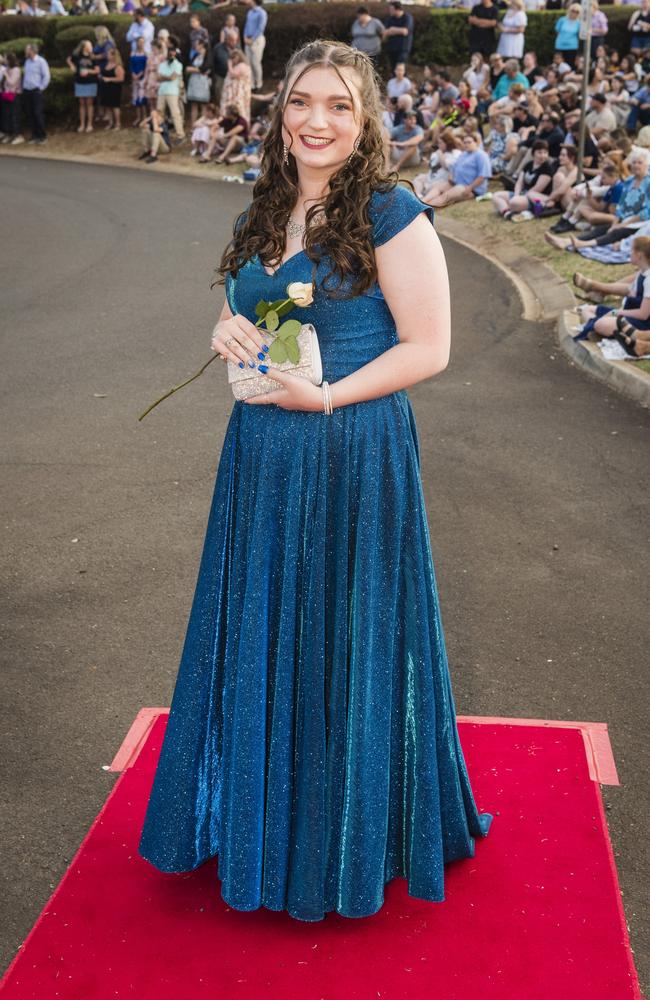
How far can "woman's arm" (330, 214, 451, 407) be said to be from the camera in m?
2.96

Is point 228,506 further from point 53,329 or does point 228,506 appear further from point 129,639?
point 53,329

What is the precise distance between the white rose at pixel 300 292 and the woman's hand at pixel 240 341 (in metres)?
0.17

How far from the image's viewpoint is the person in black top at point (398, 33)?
24.2 m

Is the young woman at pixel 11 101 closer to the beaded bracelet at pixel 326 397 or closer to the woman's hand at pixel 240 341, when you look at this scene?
the woman's hand at pixel 240 341

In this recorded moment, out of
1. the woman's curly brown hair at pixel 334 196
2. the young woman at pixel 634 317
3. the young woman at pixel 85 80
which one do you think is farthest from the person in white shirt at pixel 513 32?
the woman's curly brown hair at pixel 334 196

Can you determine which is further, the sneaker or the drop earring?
the sneaker

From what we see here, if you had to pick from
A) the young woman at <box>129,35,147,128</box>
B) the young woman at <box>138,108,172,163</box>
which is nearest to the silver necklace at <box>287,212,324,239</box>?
the young woman at <box>138,108,172,163</box>

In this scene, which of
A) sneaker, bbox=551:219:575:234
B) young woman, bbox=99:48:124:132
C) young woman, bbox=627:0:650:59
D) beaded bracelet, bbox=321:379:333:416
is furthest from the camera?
young woman, bbox=99:48:124:132

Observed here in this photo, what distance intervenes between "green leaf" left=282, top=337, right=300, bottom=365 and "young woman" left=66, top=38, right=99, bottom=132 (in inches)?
946

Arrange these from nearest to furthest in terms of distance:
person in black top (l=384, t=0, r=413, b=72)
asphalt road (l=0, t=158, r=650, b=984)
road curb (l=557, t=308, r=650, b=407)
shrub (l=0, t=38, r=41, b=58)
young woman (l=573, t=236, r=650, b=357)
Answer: asphalt road (l=0, t=158, r=650, b=984) → road curb (l=557, t=308, r=650, b=407) → young woman (l=573, t=236, r=650, b=357) → person in black top (l=384, t=0, r=413, b=72) → shrub (l=0, t=38, r=41, b=58)

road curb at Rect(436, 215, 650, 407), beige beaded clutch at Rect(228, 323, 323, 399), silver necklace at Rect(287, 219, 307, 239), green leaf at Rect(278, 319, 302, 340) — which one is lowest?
road curb at Rect(436, 215, 650, 407)

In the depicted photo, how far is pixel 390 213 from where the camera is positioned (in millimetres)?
2973

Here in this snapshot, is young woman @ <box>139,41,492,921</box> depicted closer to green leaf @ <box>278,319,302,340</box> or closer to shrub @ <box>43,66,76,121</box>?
green leaf @ <box>278,319,302,340</box>

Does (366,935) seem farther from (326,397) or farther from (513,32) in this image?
(513,32)
